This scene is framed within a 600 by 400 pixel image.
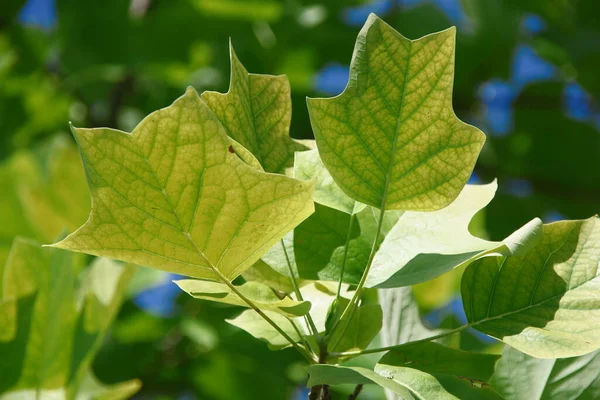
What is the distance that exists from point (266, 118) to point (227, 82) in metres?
1.53

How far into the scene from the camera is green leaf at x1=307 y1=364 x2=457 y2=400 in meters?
0.49

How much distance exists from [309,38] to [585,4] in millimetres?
1054

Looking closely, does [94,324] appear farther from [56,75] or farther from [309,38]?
[56,75]

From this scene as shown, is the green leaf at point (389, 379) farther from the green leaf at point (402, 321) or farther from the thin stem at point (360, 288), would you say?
the green leaf at point (402, 321)

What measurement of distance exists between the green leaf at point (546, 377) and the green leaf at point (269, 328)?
0.20 m

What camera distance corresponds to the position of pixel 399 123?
0.55 m

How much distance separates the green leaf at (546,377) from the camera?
66 cm

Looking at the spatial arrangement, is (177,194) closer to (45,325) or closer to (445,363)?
(445,363)

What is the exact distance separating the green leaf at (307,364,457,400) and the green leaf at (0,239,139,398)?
435mm

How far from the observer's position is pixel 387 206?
0.57m

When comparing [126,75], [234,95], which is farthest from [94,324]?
[126,75]

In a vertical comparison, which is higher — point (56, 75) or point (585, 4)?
point (585, 4)

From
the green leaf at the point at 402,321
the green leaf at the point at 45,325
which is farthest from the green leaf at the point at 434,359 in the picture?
the green leaf at the point at 45,325

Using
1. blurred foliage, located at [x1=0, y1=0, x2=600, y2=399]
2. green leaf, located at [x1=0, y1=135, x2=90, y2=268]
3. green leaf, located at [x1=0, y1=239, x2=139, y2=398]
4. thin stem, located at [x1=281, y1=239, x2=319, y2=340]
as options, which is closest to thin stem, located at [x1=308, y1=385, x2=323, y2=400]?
thin stem, located at [x1=281, y1=239, x2=319, y2=340]
